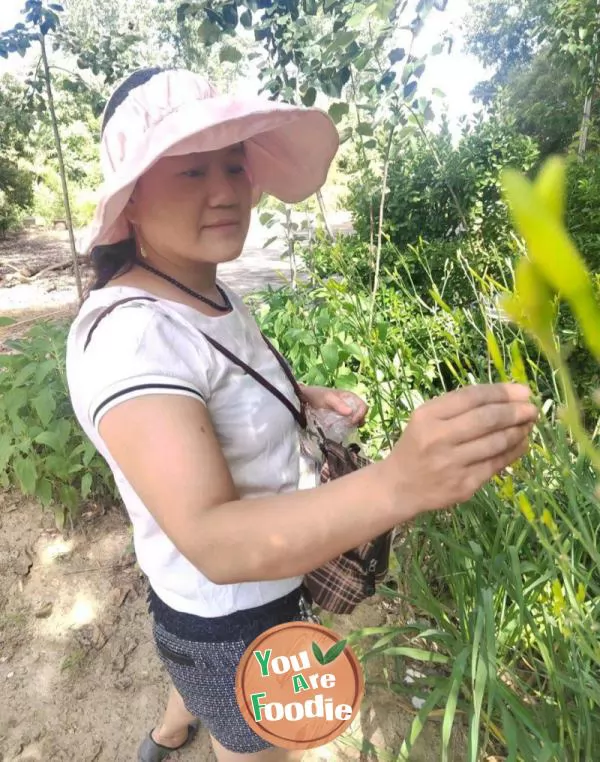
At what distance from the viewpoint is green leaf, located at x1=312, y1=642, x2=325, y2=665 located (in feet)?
2.65

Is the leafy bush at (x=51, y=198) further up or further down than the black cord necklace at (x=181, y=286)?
further down

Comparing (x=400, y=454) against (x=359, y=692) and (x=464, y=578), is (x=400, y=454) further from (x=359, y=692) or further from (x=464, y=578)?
(x=464, y=578)

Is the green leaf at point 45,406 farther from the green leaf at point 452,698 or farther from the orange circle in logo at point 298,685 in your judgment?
the green leaf at point 452,698

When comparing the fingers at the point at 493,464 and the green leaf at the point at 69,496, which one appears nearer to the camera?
the fingers at the point at 493,464

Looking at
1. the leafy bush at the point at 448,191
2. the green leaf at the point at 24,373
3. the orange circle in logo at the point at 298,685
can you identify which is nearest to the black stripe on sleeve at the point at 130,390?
the orange circle in logo at the point at 298,685

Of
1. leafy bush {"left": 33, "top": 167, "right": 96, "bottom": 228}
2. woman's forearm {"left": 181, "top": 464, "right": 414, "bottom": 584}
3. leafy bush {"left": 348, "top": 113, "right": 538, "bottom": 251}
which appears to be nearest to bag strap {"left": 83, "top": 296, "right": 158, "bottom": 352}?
woman's forearm {"left": 181, "top": 464, "right": 414, "bottom": 584}

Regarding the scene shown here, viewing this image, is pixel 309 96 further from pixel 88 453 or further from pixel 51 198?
pixel 51 198

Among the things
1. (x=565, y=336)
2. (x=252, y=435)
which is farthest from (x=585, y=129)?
(x=252, y=435)

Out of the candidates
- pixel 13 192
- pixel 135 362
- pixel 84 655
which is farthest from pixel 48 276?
pixel 135 362

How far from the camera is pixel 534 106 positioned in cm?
737

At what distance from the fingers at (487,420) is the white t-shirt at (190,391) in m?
0.35

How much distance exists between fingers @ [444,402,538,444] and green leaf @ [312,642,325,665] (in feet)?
1.57

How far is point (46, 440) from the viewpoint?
84.1 inches

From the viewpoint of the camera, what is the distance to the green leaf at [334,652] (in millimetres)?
815
